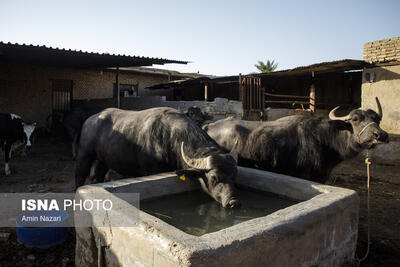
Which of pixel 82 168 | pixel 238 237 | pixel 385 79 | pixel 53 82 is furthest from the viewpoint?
pixel 53 82

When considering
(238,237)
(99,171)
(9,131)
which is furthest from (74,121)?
(238,237)

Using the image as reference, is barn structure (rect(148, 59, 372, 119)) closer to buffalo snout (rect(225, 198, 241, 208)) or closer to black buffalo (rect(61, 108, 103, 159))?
black buffalo (rect(61, 108, 103, 159))

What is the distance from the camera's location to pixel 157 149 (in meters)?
3.95

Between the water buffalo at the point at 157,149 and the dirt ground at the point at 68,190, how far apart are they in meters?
1.26

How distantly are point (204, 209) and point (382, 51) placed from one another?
28.6 feet

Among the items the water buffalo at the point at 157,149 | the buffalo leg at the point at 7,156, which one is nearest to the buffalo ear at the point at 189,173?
the water buffalo at the point at 157,149

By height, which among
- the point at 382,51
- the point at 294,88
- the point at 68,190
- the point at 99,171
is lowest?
the point at 68,190

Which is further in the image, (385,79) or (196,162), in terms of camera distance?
(385,79)

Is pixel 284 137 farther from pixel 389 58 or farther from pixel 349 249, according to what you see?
pixel 389 58

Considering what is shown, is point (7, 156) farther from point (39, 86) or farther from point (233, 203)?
point (233, 203)

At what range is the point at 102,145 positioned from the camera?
→ 15.4 feet

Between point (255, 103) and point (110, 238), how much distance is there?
9.89 m

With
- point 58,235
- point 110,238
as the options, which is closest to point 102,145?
point 58,235

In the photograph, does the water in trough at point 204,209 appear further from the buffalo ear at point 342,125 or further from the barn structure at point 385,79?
the barn structure at point 385,79
